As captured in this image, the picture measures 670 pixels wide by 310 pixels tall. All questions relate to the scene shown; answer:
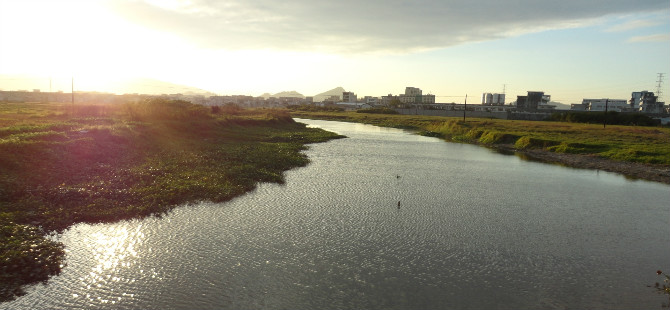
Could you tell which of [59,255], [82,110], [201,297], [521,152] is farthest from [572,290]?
[82,110]

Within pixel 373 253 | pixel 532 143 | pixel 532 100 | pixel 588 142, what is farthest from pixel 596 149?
pixel 532 100

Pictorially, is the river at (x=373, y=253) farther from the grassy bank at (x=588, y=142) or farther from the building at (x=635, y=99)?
the building at (x=635, y=99)

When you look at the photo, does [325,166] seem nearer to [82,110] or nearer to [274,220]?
[274,220]

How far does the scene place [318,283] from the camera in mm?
12023

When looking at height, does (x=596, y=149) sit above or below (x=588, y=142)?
below

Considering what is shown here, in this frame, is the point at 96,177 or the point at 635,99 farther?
the point at 635,99

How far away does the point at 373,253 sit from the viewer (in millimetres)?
14625

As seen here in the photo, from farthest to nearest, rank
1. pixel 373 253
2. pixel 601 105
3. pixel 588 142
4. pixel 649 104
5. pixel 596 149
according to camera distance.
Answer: pixel 601 105 → pixel 649 104 → pixel 588 142 → pixel 596 149 → pixel 373 253

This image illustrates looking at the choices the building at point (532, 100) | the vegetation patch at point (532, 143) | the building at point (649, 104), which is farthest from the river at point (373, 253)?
the building at point (649, 104)

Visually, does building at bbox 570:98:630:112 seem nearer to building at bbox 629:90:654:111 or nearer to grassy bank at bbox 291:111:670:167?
building at bbox 629:90:654:111

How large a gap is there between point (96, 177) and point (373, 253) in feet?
52.6

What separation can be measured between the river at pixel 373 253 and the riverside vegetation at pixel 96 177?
918mm

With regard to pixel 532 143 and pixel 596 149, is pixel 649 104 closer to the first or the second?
pixel 532 143

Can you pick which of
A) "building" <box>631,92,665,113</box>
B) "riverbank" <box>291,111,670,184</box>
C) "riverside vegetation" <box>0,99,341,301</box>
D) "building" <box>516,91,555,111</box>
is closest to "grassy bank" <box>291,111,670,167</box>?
"riverbank" <box>291,111,670,184</box>
